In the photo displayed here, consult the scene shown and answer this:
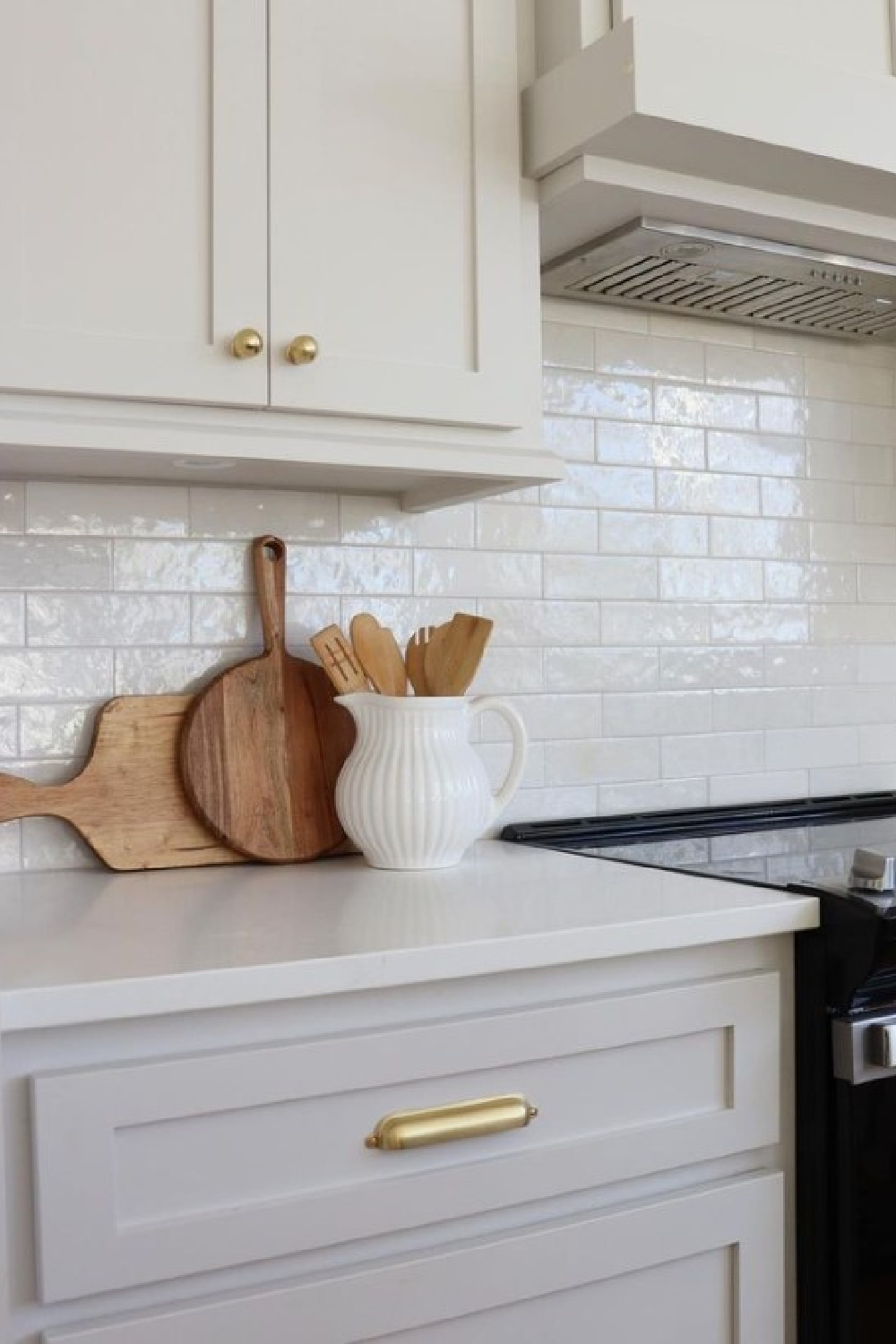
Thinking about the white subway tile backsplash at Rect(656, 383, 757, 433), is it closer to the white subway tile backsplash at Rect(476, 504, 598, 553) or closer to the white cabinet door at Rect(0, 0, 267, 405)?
the white subway tile backsplash at Rect(476, 504, 598, 553)

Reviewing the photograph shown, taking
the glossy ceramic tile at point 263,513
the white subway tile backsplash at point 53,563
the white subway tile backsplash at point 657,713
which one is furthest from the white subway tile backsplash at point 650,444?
the white subway tile backsplash at point 53,563

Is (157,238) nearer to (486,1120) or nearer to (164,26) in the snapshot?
(164,26)

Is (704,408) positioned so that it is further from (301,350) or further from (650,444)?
(301,350)

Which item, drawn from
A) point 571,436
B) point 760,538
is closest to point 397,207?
point 571,436

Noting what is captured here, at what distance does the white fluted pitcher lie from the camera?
173 centimetres

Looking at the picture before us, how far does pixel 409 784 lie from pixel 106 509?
52 cm

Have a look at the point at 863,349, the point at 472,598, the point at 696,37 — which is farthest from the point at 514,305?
the point at 863,349

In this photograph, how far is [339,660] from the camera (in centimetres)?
181

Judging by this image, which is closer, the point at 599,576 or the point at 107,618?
the point at 107,618

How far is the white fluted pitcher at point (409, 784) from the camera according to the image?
5.68 feet

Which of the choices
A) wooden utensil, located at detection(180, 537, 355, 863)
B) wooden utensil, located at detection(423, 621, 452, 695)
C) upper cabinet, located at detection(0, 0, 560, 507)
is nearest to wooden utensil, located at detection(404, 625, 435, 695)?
wooden utensil, located at detection(423, 621, 452, 695)

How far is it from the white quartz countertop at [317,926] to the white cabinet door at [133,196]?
540 mm

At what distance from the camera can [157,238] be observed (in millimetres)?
1515

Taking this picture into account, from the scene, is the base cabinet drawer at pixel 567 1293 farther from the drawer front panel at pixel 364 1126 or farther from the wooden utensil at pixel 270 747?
the wooden utensil at pixel 270 747
